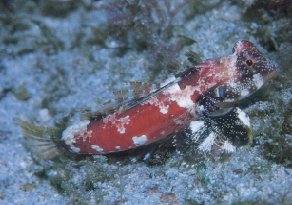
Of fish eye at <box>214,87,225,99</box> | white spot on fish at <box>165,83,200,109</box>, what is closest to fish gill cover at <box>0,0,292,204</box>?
fish eye at <box>214,87,225,99</box>

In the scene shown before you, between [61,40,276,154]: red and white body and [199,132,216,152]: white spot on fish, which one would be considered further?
[61,40,276,154]: red and white body

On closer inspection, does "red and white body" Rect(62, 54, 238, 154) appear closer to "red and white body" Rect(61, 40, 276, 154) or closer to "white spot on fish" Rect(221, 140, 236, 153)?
"red and white body" Rect(61, 40, 276, 154)

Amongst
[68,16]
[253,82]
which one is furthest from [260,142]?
[68,16]

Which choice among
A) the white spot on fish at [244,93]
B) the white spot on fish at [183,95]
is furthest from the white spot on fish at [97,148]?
the white spot on fish at [244,93]

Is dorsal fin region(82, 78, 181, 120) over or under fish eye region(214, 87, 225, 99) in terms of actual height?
over

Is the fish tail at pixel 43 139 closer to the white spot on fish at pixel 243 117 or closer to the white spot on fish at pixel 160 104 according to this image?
the white spot on fish at pixel 160 104

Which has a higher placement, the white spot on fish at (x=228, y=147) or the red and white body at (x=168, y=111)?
the red and white body at (x=168, y=111)

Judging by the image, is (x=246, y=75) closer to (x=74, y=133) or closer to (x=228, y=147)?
(x=228, y=147)
